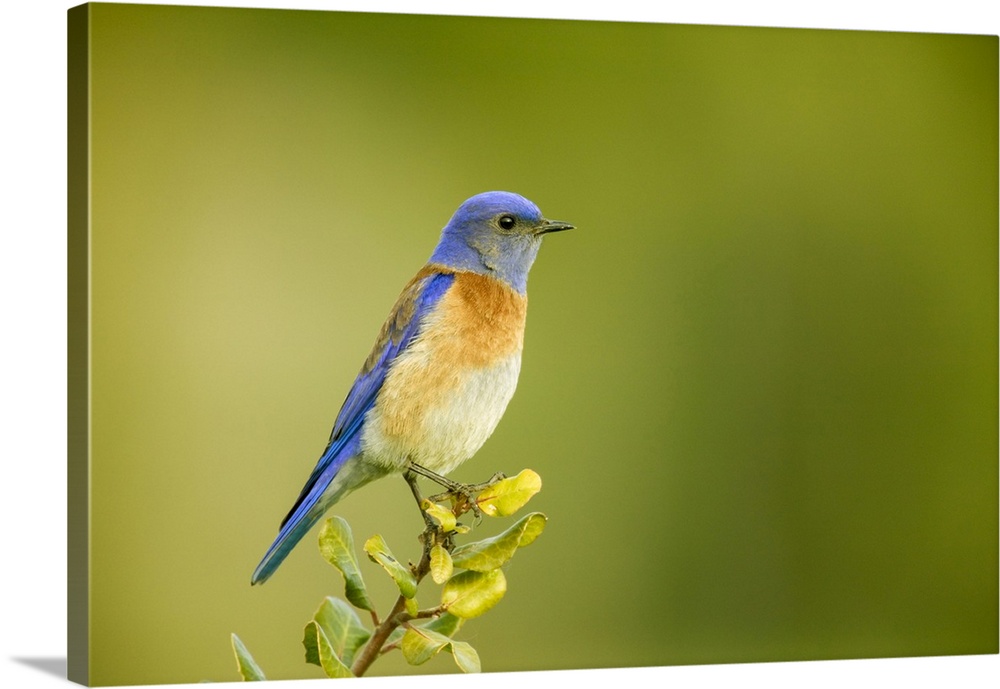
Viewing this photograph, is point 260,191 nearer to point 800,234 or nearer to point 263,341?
point 263,341

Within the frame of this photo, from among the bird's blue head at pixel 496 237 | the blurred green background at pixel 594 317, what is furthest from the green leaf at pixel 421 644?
the bird's blue head at pixel 496 237

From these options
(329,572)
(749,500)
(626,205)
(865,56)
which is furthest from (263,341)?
(865,56)

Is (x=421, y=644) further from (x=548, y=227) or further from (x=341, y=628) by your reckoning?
(x=548, y=227)

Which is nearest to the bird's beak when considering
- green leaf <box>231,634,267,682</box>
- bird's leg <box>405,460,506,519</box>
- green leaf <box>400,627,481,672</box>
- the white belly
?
the white belly

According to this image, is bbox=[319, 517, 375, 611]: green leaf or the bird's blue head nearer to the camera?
bbox=[319, 517, 375, 611]: green leaf

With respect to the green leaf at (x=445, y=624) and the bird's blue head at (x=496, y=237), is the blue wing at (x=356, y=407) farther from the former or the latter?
the green leaf at (x=445, y=624)

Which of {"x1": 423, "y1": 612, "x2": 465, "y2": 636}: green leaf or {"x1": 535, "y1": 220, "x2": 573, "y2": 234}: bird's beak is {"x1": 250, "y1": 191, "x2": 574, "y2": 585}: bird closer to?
{"x1": 535, "y1": 220, "x2": 573, "y2": 234}: bird's beak

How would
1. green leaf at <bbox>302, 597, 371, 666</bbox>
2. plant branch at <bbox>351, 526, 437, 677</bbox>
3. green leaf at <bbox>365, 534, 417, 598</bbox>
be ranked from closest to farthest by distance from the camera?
plant branch at <bbox>351, 526, 437, 677</bbox>
green leaf at <bbox>365, 534, 417, 598</bbox>
green leaf at <bbox>302, 597, 371, 666</bbox>

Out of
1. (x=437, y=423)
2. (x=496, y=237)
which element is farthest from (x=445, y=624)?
(x=496, y=237)
